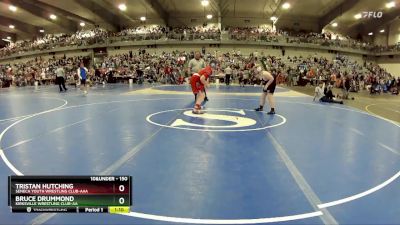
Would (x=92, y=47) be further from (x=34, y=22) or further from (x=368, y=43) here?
(x=368, y=43)

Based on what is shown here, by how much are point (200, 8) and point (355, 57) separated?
2128 centimetres

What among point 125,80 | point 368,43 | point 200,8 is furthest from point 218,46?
point 368,43

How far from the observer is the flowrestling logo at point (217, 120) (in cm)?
754

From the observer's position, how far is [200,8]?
38219 millimetres
